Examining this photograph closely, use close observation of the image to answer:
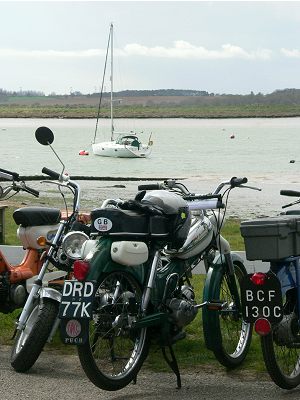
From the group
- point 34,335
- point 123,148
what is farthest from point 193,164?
point 34,335

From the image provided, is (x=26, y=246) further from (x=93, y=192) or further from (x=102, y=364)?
(x=93, y=192)

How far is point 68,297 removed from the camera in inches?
178

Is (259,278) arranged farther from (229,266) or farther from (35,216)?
(35,216)

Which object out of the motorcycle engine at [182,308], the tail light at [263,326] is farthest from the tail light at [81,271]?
the tail light at [263,326]

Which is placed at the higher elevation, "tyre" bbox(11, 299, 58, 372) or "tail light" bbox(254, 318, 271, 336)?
"tail light" bbox(254, 318, 271, 336)

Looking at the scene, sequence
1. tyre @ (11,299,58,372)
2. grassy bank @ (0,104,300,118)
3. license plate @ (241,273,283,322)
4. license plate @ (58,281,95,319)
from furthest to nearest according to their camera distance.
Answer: grassy bank @ (0,104,300,118) → tyre @ (11,299,58,372) → license plate @ (241,273,283,322) → license plate @ (58,281,95,319)

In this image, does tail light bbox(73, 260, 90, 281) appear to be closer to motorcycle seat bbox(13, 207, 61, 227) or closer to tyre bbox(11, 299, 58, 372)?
tyre bbox(11, 299, 58, 372)

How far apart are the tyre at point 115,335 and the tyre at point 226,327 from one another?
505 mm

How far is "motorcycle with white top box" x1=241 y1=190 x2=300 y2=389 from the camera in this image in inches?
181

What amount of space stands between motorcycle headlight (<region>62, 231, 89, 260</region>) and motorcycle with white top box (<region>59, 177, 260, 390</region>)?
0.34m

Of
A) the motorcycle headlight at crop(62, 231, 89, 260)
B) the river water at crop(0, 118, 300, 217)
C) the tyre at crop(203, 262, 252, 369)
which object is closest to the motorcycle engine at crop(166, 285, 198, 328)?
the tyre at crop(203, 262, 252, 369)

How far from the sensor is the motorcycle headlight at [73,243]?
17.5 feet

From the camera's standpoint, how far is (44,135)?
5434 mm

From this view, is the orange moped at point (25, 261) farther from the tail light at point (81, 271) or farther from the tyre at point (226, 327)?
the tail light at point (81, 271)
